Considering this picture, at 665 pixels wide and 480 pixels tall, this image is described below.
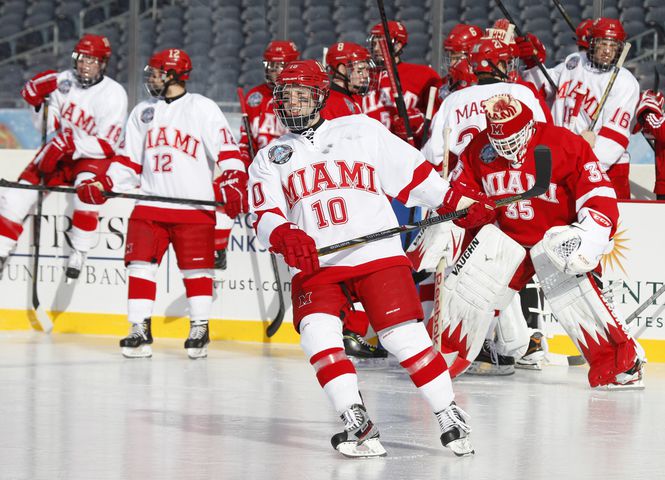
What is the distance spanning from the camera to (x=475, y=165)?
4949 mm

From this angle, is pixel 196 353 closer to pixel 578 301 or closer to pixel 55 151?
pixel 55 151

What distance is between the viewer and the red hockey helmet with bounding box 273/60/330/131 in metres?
3.79

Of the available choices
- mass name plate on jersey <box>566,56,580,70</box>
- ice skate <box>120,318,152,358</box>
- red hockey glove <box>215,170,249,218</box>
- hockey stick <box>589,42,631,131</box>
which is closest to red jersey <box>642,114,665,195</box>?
hockey stick <box>589,42,631,131</box>

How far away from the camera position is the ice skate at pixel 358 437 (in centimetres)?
360

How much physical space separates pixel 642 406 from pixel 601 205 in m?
0.72

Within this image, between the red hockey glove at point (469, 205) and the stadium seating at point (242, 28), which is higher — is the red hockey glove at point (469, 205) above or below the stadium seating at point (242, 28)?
below

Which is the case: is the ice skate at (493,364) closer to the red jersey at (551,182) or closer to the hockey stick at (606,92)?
the red jersey at (551,182)

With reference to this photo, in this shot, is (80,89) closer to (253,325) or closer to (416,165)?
(253,325)

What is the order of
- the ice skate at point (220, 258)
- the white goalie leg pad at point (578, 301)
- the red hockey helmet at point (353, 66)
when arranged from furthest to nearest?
the ice skate at point (220, 258) → the red hockey helmet at point (353, 66) → the white goalie leg pad at point (578, 301)

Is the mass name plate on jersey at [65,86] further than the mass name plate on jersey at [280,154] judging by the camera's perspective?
Yes

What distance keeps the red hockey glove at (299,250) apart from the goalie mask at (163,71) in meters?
2.42

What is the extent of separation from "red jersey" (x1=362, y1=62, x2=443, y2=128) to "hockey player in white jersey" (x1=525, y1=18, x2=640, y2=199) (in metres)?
0.62

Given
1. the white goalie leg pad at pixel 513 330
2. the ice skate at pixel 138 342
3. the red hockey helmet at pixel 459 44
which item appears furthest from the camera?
the red hockey helmet at pixel 459 44

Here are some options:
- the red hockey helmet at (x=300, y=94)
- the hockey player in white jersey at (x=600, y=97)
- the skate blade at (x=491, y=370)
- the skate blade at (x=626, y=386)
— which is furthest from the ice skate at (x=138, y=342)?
the red hockey helmet at (x=300, y=94)
